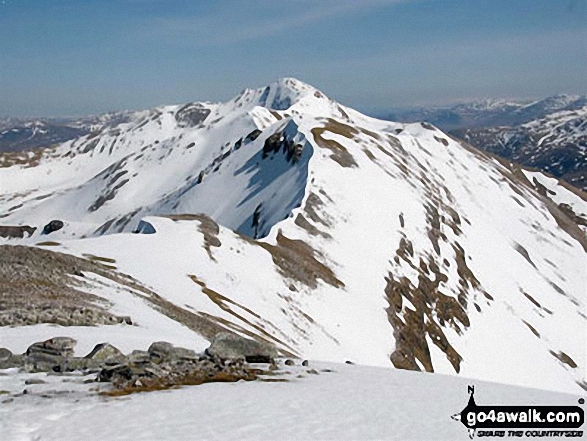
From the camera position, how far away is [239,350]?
2220cm

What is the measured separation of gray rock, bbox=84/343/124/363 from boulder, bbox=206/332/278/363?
11.7ft

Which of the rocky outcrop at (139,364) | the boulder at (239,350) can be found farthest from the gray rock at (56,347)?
the boulder at (239,350)

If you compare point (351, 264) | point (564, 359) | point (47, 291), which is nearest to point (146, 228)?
point (351, 264)

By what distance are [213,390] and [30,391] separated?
19.0ft

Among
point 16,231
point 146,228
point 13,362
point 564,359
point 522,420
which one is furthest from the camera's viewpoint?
point 16,231

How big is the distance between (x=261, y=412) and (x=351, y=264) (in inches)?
2327

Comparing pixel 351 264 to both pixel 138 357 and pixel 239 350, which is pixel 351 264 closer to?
pixel 239 350

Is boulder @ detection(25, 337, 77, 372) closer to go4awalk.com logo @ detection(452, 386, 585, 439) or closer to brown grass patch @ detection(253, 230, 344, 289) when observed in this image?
go4awalk.com logo @ detection(452, 386, 585, 439)

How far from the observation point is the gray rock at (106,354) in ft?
65.7

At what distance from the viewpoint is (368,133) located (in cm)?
14600

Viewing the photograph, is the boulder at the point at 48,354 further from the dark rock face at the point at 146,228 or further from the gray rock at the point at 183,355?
the dark rock face at the point at 146,228

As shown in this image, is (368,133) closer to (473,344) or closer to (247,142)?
(247,142)

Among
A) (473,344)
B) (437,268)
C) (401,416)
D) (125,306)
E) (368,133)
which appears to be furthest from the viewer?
(368,133)

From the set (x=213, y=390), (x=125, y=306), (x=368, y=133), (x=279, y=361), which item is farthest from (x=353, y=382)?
(x=368, y=133)
